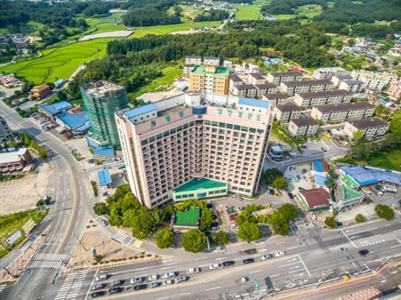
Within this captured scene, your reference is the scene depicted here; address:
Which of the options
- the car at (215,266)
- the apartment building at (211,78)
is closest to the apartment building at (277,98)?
the apartment building at (211,78)

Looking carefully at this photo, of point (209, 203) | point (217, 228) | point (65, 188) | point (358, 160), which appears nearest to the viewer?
point (217, 228)

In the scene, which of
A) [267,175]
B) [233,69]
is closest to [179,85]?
[233,69]

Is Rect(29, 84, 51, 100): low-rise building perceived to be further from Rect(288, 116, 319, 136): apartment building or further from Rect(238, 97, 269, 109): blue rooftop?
Rect(288, 116, 319, 136): apartment building

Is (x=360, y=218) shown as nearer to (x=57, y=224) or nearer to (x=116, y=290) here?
(x=116, y=290)

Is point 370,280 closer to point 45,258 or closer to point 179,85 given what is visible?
point 45,258

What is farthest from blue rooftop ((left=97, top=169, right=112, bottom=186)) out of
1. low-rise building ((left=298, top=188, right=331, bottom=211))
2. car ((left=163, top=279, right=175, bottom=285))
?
low-rise building ((left=298, top=188, right=331, bottom=211))

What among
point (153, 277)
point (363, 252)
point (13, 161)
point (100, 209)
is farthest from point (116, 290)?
point (363, 252)
